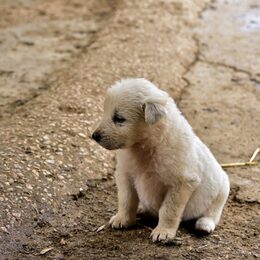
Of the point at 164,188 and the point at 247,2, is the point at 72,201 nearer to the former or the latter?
the point at 164,188

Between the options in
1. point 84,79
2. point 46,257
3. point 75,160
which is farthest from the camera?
point 84,79

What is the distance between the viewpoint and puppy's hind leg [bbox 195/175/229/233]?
453 cm

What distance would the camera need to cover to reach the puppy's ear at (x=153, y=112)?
13.3 ft

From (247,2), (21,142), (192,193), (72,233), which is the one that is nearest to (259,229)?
(192,193)

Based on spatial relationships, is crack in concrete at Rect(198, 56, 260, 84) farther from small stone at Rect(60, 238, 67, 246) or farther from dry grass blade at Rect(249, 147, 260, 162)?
small stone at Rect(60, 238, 67, 246)

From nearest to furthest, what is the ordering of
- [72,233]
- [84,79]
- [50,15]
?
[72,233], [84,79], [50,15]

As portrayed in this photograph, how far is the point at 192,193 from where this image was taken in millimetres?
4445

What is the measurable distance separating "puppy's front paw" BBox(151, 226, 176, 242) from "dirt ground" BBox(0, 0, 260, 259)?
5cm

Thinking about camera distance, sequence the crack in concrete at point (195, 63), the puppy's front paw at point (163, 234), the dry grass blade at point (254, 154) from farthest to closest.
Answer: the crack in concrete at point (195, 63)
the dry grass blade at point (254, 154)
the puppy's front paw at point (163, 234)

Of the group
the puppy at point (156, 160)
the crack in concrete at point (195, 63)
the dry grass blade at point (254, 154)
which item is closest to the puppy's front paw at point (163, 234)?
the puppy at point (156, 160)

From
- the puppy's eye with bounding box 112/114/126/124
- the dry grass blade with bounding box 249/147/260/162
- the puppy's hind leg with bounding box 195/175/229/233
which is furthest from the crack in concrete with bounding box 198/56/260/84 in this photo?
the puppy's eye with bounding box 112/114/126/124

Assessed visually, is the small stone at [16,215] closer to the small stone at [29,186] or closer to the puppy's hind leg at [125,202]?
the small stone at [29,186]

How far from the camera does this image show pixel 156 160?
14.0 ft

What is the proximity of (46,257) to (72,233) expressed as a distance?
352 mm
